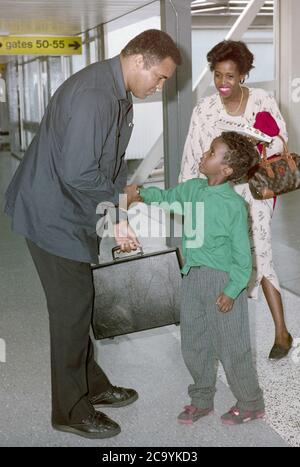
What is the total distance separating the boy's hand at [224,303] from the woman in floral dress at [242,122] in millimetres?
983

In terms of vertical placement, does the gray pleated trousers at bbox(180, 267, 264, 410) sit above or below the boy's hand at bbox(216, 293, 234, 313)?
below

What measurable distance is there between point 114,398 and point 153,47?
1.67 m

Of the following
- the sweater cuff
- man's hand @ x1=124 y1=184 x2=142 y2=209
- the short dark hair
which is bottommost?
the sweater cuff

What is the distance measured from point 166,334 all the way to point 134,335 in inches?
8.2

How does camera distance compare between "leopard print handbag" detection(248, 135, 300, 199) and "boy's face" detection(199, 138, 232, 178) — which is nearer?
"boy's face" detection(199, 138, 232, 178)

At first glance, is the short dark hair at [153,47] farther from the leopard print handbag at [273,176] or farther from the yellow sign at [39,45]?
the yellow sign at [39,45]

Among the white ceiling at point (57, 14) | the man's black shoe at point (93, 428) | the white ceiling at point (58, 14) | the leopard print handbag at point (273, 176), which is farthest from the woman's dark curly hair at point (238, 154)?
the white ceiling at point (57, 14)

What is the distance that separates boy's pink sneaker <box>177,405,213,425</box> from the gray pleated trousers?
0.08 feet

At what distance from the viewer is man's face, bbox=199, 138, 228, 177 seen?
8.15ft

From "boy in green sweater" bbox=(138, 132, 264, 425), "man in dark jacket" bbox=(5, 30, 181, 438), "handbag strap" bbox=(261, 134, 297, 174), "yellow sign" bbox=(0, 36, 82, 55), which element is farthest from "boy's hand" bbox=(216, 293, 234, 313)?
"yellow sign" bbox=(0, 36, 82, 55)

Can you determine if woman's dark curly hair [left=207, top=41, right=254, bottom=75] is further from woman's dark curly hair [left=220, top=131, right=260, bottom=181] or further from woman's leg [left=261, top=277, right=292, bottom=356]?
woman's leg [left=261, top=277, right=292, bottom=356]

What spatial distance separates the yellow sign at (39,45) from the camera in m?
9.11

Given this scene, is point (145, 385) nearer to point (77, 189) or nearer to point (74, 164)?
point (77, 189)

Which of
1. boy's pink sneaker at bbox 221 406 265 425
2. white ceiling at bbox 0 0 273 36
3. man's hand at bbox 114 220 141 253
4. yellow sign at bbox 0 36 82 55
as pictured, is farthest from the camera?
yellow sign at bbox 0 36 82 55
